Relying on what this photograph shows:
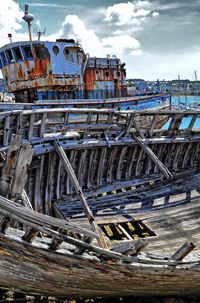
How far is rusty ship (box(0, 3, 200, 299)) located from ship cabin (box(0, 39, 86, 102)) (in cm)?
572

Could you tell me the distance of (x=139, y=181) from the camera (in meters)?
11.8

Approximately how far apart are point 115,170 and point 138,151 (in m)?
1.14

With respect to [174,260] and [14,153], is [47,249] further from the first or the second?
[174,260]

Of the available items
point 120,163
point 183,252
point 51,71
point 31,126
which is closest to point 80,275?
point 183,252

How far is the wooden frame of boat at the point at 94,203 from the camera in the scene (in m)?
5.43

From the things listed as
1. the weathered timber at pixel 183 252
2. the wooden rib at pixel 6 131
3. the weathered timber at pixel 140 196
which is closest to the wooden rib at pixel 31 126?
the wooden rib at pixel 6 131

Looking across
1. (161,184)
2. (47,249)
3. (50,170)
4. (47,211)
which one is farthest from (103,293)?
(161,184)

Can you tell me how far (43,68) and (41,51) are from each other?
1.07 meters

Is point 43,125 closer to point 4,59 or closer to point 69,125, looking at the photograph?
point 69,125

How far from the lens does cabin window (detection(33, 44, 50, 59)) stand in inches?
814

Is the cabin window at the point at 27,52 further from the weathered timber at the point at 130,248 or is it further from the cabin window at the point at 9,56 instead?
the weathered timber at the point at 130,248

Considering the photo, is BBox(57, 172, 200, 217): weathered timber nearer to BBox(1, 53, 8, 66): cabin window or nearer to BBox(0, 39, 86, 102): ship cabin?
BBox(0, 39, 86, 102): ship cabin

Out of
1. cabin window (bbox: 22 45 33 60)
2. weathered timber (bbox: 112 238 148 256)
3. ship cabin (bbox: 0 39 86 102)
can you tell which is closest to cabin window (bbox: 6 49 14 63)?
ship cabin (bbox: 0 39 86 102)

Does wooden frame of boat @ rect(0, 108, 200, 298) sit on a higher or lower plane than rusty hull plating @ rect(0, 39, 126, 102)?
lower
